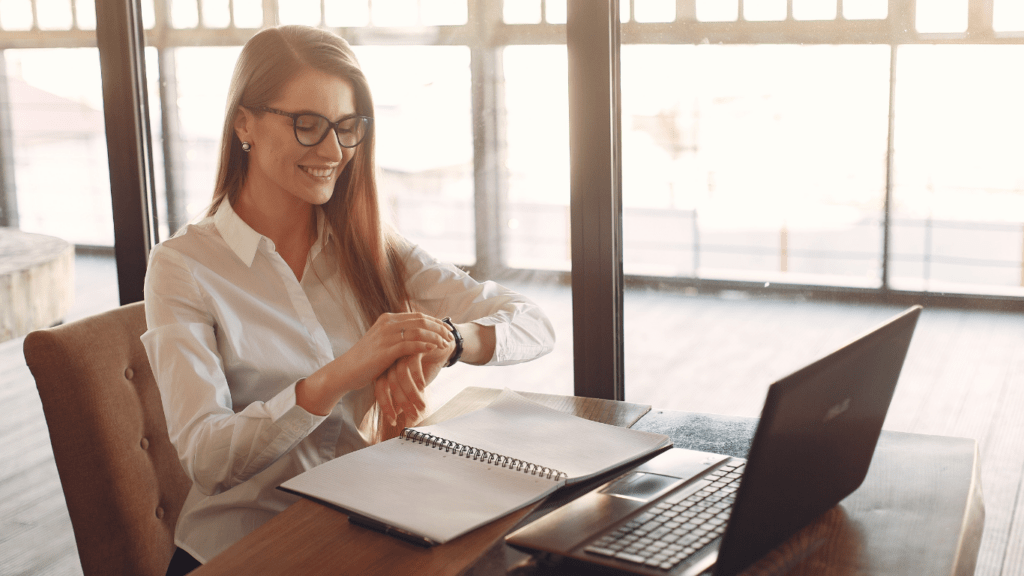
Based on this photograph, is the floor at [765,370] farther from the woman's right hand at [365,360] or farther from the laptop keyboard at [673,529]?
the woman's right hand at [365,360]

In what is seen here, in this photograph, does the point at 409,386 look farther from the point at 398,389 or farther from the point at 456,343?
the point at 456,343

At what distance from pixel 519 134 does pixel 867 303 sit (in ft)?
2.61

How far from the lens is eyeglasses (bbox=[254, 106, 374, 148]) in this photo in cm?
137

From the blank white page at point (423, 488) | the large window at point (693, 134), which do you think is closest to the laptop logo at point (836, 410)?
the blank white page at point (423, 488)

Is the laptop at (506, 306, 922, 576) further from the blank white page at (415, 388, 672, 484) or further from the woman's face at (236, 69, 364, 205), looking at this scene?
the woman's face at (236, 69, 364, 205)

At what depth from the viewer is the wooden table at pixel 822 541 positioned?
87 centimetres

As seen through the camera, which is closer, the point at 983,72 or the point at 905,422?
the point at 983,72

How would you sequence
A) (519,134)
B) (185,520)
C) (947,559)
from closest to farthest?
(947,559) < (185,520) < (519,134)

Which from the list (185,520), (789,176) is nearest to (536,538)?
(185,520)

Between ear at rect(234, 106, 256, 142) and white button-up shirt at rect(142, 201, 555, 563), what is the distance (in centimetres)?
13

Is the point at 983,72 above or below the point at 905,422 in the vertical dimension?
above

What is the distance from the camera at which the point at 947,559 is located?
0.87m

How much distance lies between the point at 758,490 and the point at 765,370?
108 centimetres

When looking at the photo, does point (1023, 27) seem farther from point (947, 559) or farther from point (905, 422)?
point (947, 559)
